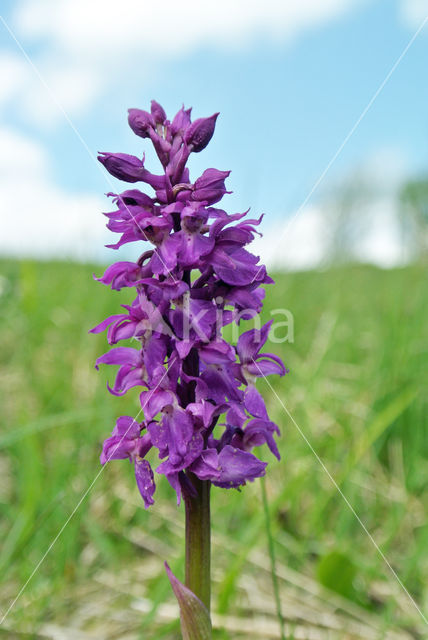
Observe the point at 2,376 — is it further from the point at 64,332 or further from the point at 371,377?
the point at 371,377

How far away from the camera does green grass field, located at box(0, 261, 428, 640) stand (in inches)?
81.0

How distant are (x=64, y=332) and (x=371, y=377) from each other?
89.5 inches

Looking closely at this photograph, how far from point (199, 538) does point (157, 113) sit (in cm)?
94

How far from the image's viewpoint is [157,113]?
134 centimetres

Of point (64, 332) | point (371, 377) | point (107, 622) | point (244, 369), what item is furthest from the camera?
point (64, 332)

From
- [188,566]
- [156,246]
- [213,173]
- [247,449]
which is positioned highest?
[213,173]

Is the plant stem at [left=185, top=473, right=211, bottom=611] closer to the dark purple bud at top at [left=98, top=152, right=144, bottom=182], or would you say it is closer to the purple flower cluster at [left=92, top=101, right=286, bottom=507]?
the purple flower cluster at [left=92, top=101, right=286, bottom=507]

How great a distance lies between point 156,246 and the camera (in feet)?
4.10

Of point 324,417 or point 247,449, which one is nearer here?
point 247,449

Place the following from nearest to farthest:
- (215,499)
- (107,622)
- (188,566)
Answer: (188,566) → (107,622) → (215,499)

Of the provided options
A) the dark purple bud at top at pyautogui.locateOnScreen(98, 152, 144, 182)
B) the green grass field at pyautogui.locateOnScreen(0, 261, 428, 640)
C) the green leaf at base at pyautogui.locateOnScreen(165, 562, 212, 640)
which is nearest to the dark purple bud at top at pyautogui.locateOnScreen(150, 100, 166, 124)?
the dark purple bud at top at pyautogui.locateOnScreen(98, 152, 144, 182)

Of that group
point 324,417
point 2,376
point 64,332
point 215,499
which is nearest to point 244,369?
point 215,499

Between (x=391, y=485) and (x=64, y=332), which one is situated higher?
(x=64, y=332)

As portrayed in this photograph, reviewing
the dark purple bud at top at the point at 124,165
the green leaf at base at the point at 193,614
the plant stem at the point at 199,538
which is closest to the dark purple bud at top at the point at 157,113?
the dark purple bud at top at the point at 124,165
